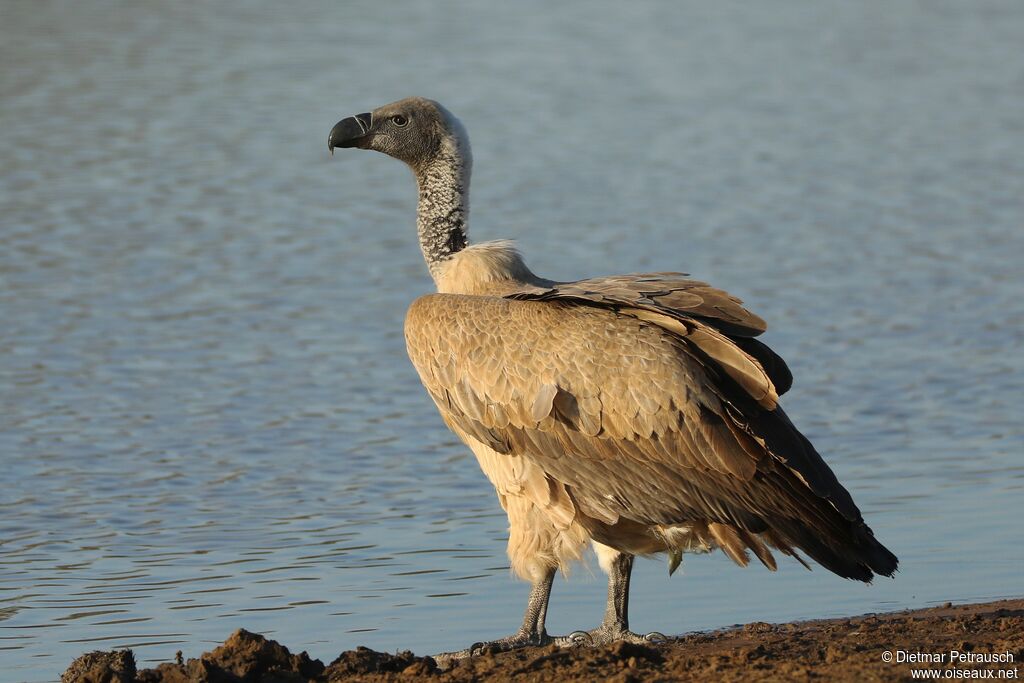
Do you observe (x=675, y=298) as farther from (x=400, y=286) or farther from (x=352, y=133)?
(x=400, y=286)

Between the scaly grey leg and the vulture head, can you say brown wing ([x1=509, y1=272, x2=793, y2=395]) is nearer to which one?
the scaly grey leg

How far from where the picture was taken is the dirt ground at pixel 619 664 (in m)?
5.85

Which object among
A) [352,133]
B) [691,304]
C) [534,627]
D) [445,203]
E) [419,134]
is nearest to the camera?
[691,304]

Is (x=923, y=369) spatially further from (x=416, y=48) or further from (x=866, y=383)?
(x=416, y=48)

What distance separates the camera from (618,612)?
6754 mm

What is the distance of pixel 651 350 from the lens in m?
6.39

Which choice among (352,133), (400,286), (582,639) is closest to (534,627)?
(582,639)

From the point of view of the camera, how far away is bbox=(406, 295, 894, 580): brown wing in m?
6.29

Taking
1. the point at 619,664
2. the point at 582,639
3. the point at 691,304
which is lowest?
the point at 582,639

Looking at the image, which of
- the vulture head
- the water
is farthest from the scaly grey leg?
the vulture head

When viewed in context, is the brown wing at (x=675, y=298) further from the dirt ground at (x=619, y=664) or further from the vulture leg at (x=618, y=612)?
the dirt ground at (x=619, y=664)

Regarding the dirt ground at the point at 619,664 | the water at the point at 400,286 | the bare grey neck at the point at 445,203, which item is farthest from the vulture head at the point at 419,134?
the dirt ground at the point at 619,664

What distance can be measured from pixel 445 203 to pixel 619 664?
2641 millimetres

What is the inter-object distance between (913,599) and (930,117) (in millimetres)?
14444
